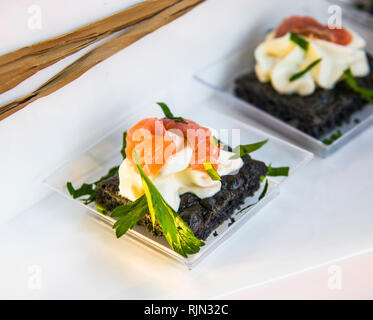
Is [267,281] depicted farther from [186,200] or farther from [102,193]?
[102,193]

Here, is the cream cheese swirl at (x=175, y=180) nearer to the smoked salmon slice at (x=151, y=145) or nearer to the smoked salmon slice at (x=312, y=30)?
the smoked salmon slice at (x=151, y=145)

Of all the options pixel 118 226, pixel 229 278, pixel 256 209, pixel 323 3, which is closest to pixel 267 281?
pixel 229 278

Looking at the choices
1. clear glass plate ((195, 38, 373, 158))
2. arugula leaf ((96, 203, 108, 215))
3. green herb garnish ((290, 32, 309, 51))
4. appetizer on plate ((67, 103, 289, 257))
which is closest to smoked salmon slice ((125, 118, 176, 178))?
appetizer on plate ((67, 103, 289, 257))

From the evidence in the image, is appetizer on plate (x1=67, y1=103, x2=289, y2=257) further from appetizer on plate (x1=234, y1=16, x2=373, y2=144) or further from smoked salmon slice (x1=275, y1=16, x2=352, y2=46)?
smoked salmon slice (x1=275, y1=16, x2=352, y2=46)

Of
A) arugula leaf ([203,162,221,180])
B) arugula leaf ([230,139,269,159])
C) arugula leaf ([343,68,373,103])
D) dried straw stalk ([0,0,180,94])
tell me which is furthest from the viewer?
arugula leaf ([343,68,373,103])

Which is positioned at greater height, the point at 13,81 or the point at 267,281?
the point at 13,81

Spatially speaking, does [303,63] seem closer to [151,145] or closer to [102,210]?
[151,145]

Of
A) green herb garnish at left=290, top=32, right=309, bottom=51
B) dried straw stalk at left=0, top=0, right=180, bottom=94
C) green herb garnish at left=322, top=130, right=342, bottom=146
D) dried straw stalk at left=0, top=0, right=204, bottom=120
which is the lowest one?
green herb garnish at left=322, top=130, right=342, bottom=146

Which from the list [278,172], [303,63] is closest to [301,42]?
[303,63]

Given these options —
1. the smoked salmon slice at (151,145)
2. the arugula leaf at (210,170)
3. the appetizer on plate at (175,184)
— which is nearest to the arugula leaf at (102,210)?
the appetizer on plate at (175,184)
